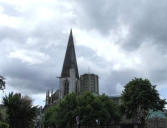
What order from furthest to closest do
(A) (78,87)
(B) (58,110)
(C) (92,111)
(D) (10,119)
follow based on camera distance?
1. (A) (78,87)
2. (B) (58,110)
3. (C) (92,111)
4. (D) (10,119)

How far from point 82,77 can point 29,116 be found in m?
61.9

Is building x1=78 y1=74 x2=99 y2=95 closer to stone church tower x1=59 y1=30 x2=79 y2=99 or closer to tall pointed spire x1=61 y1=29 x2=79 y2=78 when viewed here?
stone church tower x1=59 y1=30 x2=79 y2=99

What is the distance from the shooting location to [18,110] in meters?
55.4

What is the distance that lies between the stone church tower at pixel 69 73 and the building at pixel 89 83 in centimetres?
257

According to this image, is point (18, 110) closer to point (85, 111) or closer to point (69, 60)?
point (85, 111)

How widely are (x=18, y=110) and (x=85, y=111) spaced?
15292mm

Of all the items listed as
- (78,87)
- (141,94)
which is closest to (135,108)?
(141,94)

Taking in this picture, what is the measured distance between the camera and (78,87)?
387 feet

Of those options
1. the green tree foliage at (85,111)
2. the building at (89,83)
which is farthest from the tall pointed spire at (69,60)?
the green tree foliage at (85,111)

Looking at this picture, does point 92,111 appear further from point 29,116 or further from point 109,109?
point 29,116

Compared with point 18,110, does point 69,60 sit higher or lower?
higher

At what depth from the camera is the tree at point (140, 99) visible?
5572cm

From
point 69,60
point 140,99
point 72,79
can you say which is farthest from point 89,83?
point 140,99

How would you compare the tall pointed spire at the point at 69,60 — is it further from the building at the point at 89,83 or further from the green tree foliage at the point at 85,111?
the green tree foliage at the point at 85,111
